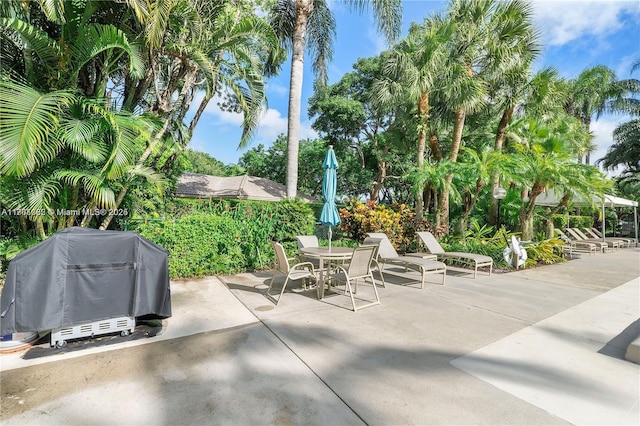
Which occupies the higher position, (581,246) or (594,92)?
(594,92)

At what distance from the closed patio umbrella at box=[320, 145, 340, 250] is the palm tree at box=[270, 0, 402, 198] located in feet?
10.7

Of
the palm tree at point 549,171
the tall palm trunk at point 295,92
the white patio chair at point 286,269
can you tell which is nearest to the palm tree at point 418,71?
the tall palm trunk at point 295,92

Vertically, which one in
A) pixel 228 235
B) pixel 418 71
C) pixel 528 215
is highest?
pixel 418 71

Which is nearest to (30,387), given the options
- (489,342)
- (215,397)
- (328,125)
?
(215,397)

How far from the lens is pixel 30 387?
2.56m

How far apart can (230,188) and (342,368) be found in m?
14.6

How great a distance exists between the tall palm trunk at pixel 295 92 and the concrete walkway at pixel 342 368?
5.95 m

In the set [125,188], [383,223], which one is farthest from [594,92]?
[125,188]

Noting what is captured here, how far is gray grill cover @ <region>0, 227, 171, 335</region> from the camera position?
2.78 m

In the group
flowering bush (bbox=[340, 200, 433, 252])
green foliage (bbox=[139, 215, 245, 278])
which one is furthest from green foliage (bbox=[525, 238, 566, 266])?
green foliage (bbox=[139, 215, 245, 278])

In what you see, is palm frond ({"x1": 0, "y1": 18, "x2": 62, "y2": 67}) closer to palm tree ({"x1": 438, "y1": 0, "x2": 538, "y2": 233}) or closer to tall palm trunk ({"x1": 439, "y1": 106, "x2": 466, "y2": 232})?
palm tree ({"x1": 438, "y1": 0, "x2": 538, "y2": 233})

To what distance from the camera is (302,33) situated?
10.4 metres

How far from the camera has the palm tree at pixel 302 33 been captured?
33.4 feet

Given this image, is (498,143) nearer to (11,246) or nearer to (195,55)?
(195,55)
